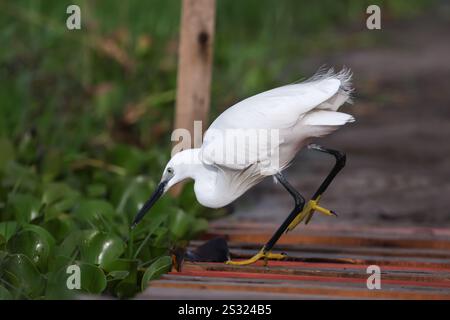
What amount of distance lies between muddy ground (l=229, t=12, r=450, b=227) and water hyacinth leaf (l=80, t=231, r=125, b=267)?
1.47 m

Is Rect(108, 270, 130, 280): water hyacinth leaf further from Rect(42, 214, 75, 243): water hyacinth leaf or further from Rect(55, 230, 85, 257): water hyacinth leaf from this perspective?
Rect(42, 214, 75, 243): water hyacinth leaf

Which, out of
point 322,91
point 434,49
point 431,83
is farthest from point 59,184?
point 434,49

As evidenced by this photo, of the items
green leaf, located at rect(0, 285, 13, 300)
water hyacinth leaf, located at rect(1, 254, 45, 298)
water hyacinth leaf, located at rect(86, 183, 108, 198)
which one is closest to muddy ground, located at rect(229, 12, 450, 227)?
water hyacinth leaf, located at rect(86, 183, 108, 198)

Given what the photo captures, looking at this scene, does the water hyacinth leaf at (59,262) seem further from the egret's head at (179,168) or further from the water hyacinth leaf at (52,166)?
the water hyacinth leaf at (52,166)

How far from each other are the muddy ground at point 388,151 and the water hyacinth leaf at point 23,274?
1.86 m

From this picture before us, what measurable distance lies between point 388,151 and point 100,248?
3.34m

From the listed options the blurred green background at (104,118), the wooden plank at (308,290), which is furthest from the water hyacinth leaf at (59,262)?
the wooden plank at (308,290)

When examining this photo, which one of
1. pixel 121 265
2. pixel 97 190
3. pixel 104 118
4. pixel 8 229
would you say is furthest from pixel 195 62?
pixel 121 265

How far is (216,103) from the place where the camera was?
22.9 ft

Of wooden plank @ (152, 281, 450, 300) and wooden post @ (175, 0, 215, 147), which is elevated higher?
wooden post @ (175, 0, 215, 147)

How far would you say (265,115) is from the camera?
381 cm

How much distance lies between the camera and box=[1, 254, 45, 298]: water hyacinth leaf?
356 centimetres

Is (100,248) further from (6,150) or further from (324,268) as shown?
(6,150)
